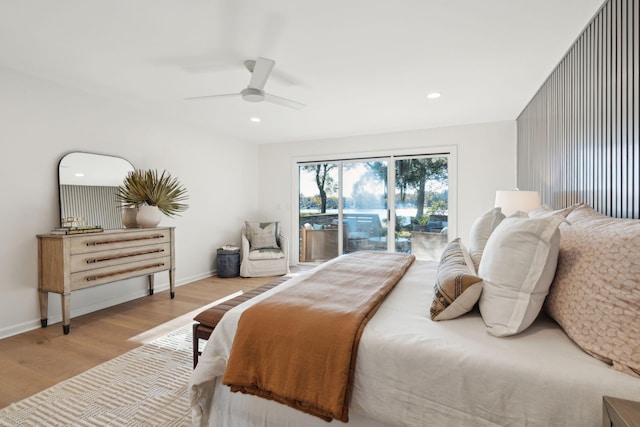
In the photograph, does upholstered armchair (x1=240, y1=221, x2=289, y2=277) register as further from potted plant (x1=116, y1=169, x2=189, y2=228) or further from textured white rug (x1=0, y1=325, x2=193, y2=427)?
textured white rug (x1=0, y1=325, x2=193, y2=427)

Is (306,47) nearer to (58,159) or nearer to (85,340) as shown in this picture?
(58,159)

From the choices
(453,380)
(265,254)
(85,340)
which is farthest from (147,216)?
(453,380)

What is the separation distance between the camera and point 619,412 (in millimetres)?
795

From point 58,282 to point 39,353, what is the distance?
62 cm

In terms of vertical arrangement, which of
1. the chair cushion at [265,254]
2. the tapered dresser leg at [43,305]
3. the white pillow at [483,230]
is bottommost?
the tapered dresser leg at [43,305]

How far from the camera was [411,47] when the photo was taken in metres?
2.38

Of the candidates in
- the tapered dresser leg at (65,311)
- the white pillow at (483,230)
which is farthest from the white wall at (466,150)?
the tapered dresser leg at (65,311)

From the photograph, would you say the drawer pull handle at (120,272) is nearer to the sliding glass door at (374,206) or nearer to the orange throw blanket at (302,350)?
the orange throw blanket at (302,350)

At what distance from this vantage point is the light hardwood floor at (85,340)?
2.12 meters

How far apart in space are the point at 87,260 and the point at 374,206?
4.08 metres

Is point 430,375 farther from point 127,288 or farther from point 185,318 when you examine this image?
point 127,288

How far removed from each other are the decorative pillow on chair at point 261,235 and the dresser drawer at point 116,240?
167cm

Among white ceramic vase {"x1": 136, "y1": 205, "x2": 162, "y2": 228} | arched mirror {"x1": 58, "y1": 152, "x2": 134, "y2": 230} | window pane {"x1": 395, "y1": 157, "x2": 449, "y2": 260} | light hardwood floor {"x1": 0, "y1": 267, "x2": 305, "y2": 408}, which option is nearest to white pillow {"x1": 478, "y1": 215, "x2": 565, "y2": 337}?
light hardwood floor {"x1": 0, "y1": 267, "x2": 305, "y2": 408}

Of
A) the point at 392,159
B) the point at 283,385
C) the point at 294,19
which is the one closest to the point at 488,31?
the point at 294,19
